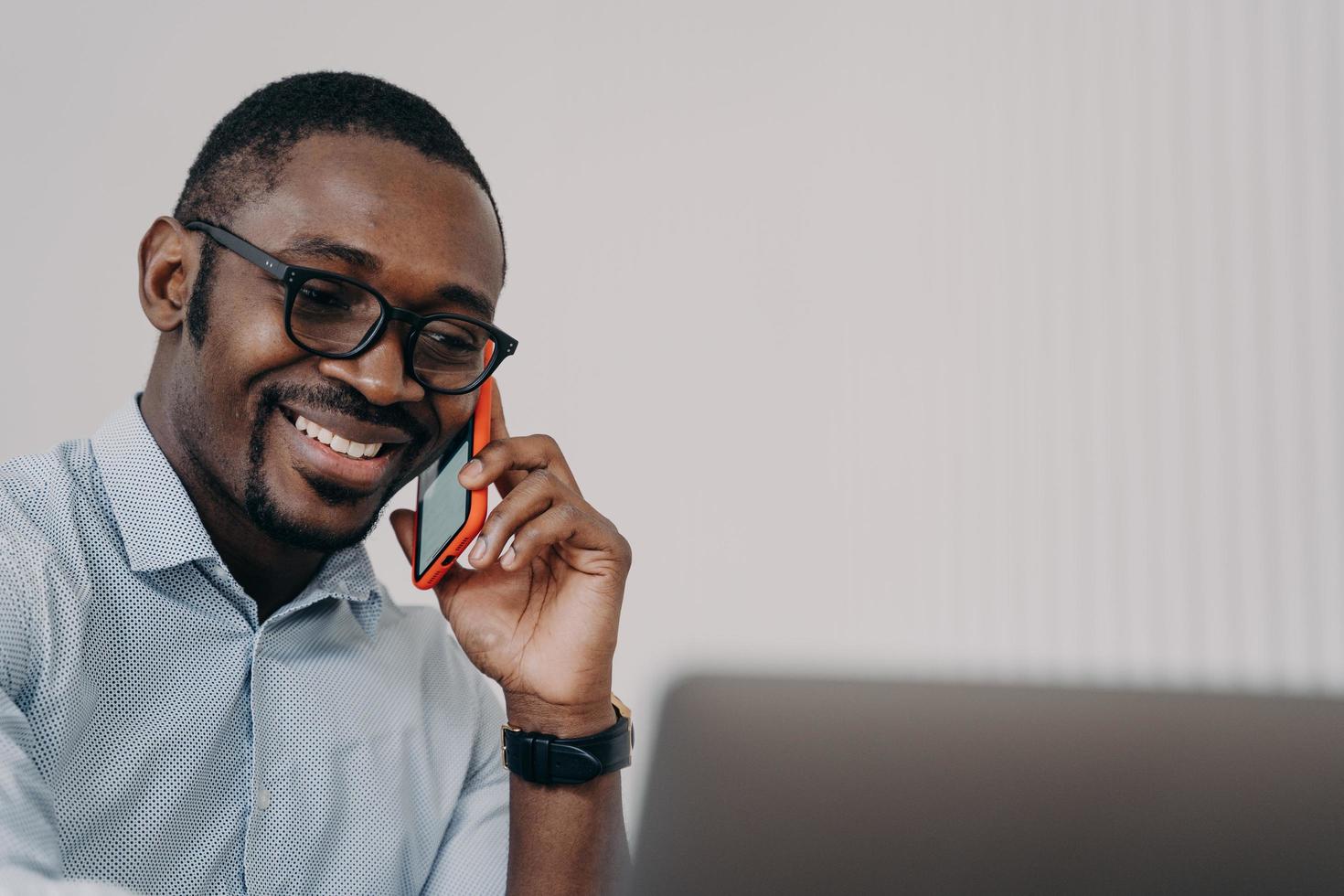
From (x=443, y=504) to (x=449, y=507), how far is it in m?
0.03

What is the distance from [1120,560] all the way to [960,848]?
763 mm

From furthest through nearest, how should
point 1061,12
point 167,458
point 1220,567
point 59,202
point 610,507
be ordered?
point 59,202 → point 610,507 → point 1061,12 → point 1220,567 → point 167,458

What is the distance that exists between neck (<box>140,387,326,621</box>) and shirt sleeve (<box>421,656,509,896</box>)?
319mm

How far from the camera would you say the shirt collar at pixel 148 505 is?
1.03 m

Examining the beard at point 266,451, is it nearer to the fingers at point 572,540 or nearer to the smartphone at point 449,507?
the smartphone at point 449,507

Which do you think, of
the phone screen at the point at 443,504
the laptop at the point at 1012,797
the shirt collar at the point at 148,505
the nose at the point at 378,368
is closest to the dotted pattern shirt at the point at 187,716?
the shirt collar at the point at 148,505

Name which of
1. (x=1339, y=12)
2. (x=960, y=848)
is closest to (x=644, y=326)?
(x=1339, y=12)

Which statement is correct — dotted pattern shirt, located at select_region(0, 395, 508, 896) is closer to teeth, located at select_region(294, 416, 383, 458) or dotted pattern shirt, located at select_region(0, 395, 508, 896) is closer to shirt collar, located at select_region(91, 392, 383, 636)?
shirt collar, located at select_region(91, 392, 383, 636)

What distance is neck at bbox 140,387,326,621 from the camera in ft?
3.80

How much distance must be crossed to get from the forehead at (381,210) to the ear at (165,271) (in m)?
0.09

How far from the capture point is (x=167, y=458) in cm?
116

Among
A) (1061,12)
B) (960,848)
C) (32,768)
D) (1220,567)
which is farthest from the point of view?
(1061,12)

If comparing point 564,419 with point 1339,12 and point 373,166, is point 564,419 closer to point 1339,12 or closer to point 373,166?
point 373,166

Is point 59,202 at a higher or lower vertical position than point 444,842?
higher
